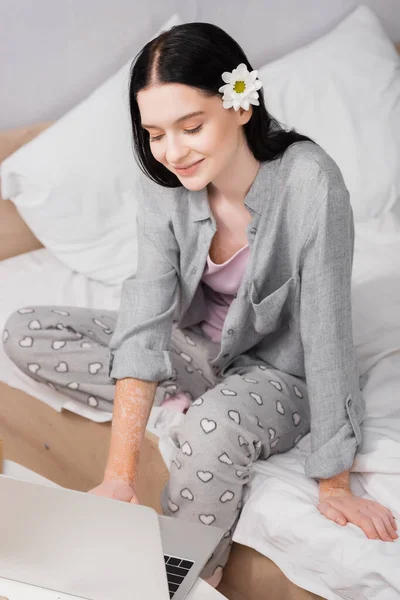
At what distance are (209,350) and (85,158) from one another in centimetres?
69

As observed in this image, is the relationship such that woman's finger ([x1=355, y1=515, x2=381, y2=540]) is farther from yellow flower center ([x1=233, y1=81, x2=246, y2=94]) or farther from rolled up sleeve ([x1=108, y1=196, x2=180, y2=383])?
yellow flower center ([x1=233, y1=81, x2=246, y2=94])

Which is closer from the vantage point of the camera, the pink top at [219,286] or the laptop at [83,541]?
the laptop at [83,541]

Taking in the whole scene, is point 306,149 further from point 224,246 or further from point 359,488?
point 359,488

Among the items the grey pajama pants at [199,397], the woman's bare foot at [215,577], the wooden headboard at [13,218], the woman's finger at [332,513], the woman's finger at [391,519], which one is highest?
the wooden headboard at [13,218]

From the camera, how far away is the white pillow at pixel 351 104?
210cm

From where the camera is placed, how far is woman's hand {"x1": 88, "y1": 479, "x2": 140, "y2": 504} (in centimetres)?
113

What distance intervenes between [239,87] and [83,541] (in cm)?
66

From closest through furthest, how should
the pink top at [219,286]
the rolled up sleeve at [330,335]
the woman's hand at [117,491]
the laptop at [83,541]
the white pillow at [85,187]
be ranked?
the laptop at [83,541] < the woman's hand at [117,491] < the rolled up sleeve at [330,335] < the pink top at [219,286] < the white pillow at [85,187]

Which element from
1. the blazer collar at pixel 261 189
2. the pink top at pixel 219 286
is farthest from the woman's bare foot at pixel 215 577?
the blazer collar at pixel 261 189

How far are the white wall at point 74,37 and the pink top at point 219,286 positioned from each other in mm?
877

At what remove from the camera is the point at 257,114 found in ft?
4.13

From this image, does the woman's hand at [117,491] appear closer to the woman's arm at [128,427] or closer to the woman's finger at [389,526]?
the woman's arm at [128,427]

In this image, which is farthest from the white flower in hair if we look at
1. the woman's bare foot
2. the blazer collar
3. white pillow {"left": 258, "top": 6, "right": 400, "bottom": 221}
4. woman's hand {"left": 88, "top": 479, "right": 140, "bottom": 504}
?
white pillow {"left": 258, "top": 6, "right": 400, "bottom": 221}

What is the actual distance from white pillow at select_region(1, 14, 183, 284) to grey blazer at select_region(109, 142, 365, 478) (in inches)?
21.7
